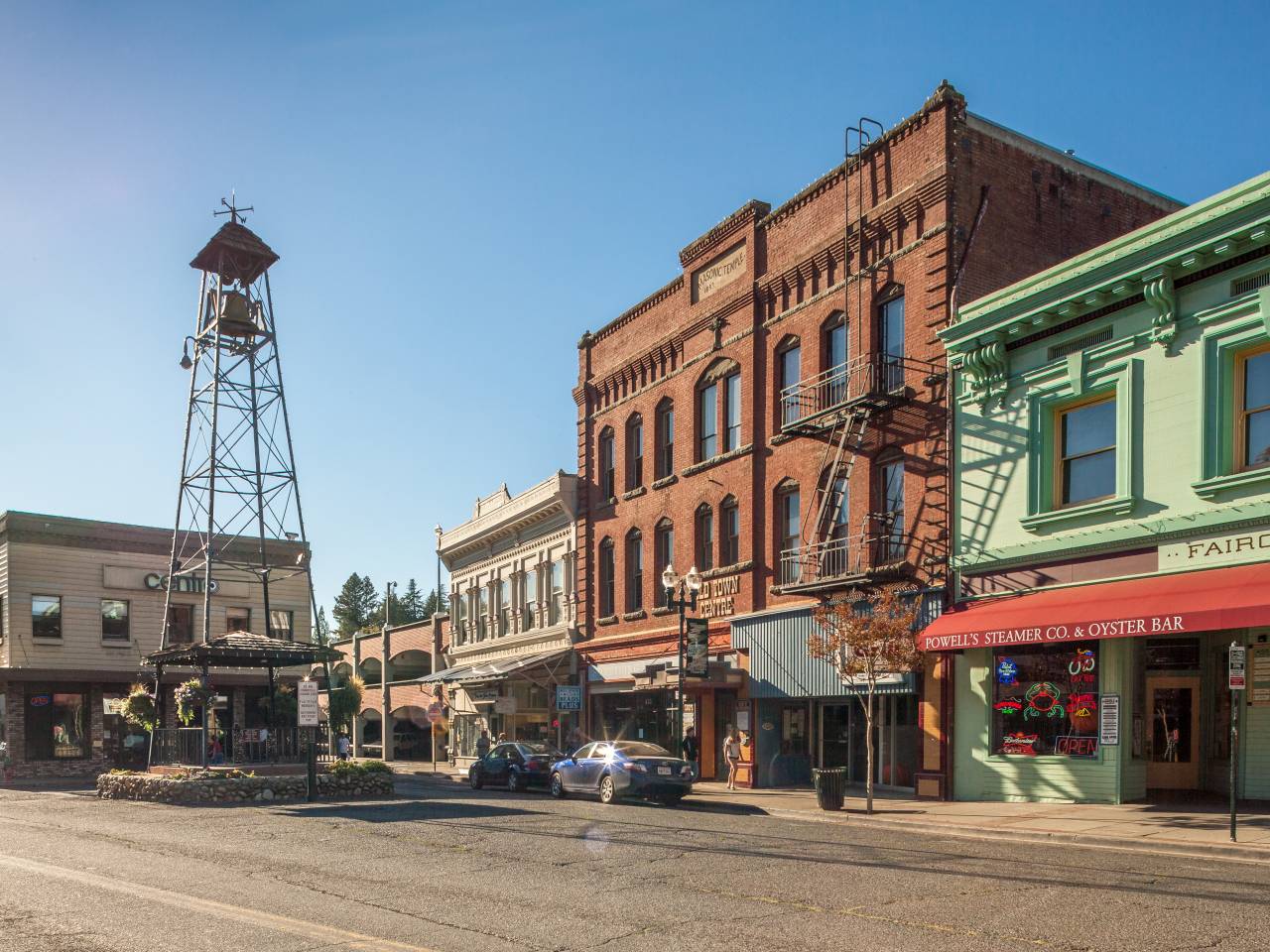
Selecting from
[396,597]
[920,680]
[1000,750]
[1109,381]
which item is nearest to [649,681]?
[920,680]

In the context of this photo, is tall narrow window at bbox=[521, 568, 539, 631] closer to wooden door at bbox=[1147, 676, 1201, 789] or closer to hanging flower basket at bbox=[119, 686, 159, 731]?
hanging flower basket at bbox=[119, 686, 159, 731]

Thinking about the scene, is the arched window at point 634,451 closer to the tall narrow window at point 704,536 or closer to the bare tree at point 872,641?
the tall narrow window at point 704,536

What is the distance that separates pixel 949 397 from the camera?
944 inches

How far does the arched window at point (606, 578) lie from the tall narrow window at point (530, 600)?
530 cm

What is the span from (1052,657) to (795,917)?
12.7 meters

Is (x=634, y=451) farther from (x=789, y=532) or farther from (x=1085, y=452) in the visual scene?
(x=1085, y=452)

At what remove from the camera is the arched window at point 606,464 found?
38531mm

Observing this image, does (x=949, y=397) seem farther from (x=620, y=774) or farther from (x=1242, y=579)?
(x=620, y=774)

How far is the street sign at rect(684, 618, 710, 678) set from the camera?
28.7 meters

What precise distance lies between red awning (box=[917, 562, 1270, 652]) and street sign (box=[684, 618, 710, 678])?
23.8 feet

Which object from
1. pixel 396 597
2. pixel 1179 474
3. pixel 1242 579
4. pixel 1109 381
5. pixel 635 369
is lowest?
pixel 396 597

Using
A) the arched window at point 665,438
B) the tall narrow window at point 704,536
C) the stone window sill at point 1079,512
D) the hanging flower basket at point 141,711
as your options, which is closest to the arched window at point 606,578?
the arched window at point 665,438

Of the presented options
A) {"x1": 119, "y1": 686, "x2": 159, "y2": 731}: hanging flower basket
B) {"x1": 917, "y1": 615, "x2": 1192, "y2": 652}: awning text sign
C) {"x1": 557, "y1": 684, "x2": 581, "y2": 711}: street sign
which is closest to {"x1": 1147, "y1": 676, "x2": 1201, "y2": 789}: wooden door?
{"x1": 917, "y1": 615, "x2": 1192, "y2": 652}: awning text sign

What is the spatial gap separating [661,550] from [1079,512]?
1625cm
